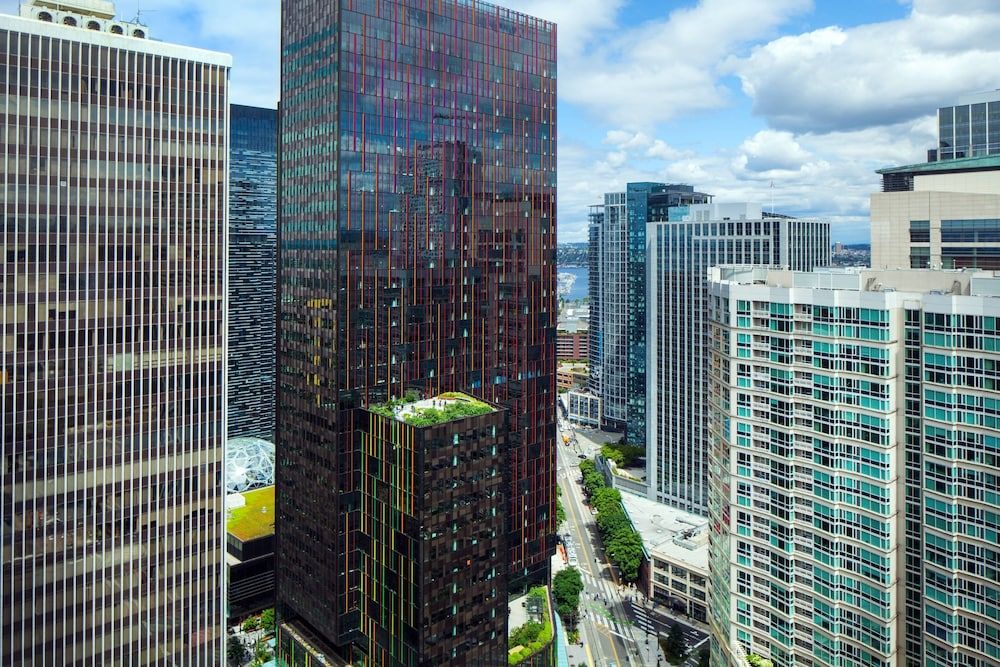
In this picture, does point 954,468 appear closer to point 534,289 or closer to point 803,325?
point 803,325

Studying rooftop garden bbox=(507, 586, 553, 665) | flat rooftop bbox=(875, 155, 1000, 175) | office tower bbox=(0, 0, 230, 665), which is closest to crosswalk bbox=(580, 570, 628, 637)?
rooftop garden bbox=(507, 586, 553, 665)

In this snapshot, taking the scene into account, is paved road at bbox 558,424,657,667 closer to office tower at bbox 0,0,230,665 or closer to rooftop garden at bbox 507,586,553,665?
rooftop garden at bbox 507,586,553,665

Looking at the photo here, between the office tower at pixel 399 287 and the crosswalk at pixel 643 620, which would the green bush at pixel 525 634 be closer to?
the office tower at pixel 399 287

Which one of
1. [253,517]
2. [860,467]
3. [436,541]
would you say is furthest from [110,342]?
[253,517]

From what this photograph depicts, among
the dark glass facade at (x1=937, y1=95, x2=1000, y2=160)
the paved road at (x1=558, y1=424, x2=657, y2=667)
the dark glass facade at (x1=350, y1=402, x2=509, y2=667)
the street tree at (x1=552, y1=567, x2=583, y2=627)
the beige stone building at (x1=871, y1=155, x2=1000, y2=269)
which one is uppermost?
the dark glass facade at (x1=937, y1=95, x2=1000, y2=160)

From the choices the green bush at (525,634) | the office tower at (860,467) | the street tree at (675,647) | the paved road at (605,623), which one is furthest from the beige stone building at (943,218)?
the paved road at (605,623)

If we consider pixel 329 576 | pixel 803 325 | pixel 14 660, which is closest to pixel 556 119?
pixel 803 325
